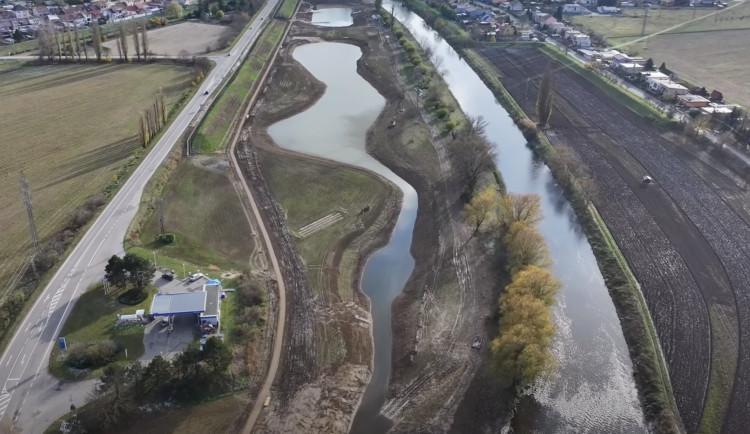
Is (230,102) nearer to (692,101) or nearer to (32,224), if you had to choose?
(32,224)

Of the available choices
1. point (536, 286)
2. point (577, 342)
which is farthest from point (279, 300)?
point (577, 342)

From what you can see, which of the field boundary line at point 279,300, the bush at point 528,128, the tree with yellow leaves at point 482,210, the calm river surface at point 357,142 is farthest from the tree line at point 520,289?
the bush at point 528,128

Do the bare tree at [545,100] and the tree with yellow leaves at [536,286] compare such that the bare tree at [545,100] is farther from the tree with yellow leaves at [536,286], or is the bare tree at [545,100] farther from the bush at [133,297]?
the bush at [133,297]

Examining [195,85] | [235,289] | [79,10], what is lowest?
[235,289]

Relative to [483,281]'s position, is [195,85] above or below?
above

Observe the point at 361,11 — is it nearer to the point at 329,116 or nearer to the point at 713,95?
the point at 329,116

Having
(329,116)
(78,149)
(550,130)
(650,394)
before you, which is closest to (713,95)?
(550,130)

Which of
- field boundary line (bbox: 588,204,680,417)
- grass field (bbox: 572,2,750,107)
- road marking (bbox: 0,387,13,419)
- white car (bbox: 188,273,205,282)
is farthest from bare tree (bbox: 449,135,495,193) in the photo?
grass field (bbox: 572,2,750,107)

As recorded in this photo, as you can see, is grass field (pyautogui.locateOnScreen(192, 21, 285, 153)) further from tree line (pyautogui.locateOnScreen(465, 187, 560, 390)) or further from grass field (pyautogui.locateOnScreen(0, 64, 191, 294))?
tree line (pyautogui.locateOnScreen(465, 187, 560, 390))
